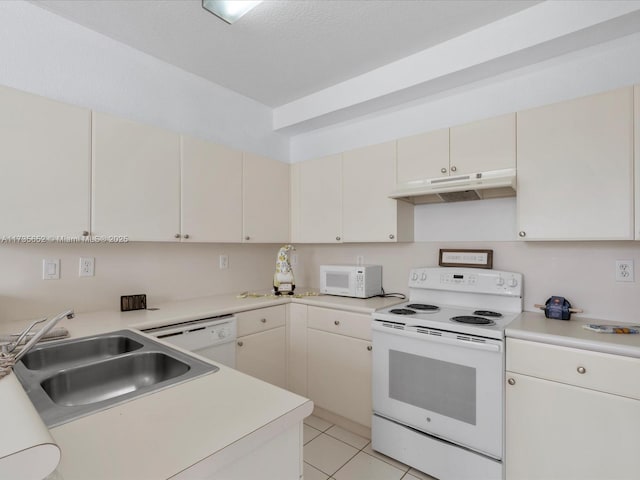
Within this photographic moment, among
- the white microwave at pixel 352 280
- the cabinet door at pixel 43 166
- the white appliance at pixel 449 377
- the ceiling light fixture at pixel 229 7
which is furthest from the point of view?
the white microwave at pixel 352 280

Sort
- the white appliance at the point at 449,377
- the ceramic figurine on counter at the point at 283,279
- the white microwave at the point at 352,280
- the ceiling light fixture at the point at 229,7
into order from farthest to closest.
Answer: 1. the ceramic figurine on counter at the point at 283,279
2. the white microwave at the point at 352,280
3. the ceiling light fixture at the point at 229,7
4. the white appliance at the point at 449,377

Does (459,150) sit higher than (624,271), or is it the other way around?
(459,150)

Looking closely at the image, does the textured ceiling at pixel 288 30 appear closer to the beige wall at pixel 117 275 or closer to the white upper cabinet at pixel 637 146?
the white upper cabinet at pixel 637 146

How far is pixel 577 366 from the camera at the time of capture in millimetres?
1485

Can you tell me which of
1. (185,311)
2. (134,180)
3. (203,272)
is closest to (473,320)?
(185,311)

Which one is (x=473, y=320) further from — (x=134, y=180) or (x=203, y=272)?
(x=134, y=180)

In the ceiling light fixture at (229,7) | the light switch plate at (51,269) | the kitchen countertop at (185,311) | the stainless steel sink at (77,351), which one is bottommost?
the stainless steel sink at (77,351)

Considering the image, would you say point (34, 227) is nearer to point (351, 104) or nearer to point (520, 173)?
point (351, 104)

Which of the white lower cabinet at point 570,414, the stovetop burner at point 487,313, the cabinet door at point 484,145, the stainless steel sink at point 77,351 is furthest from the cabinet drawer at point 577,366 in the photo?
the stainless steel sink at point 77,351

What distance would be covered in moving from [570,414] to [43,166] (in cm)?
279

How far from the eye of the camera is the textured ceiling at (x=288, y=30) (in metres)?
1.90

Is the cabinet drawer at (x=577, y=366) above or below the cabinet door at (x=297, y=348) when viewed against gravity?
above

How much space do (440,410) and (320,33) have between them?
2.40 m

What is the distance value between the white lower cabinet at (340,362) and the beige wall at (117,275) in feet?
3.01
